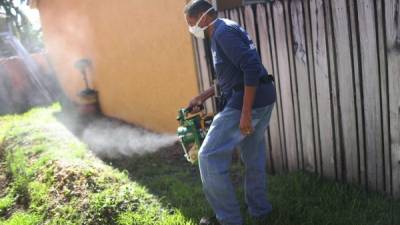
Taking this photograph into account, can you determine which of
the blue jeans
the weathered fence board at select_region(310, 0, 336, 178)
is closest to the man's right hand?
the blue jeans

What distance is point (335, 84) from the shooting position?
13.4ft

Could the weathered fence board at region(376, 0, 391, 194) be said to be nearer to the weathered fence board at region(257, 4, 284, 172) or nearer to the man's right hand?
the weathered fence board at region(257, 4, 284, 172)

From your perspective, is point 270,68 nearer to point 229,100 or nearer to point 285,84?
point 285,84

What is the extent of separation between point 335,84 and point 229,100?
3.68 ft

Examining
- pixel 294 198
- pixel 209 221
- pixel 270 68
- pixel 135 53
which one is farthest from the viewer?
pixel 135 53

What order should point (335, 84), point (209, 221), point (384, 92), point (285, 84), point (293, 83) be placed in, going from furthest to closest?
point (285, 84), point (293, 83), point (335, 84), point (209, 221), point (384, 92)

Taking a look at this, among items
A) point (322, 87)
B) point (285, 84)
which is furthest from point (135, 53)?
point (322, 87)

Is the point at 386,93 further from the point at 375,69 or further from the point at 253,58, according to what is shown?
the point at 253,58

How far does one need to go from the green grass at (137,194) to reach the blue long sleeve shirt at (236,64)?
109 centimetres

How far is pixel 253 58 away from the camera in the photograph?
330 centimetres

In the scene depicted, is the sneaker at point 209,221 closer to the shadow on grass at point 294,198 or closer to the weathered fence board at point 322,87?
the shadow on grass at point 294,198

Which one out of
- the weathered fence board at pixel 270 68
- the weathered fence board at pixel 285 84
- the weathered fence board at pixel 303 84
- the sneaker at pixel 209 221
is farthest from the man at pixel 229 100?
the weathered fence board at pixel 270 68

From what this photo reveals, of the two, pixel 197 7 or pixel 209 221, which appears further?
pixel 209 221

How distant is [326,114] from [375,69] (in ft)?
2.32
